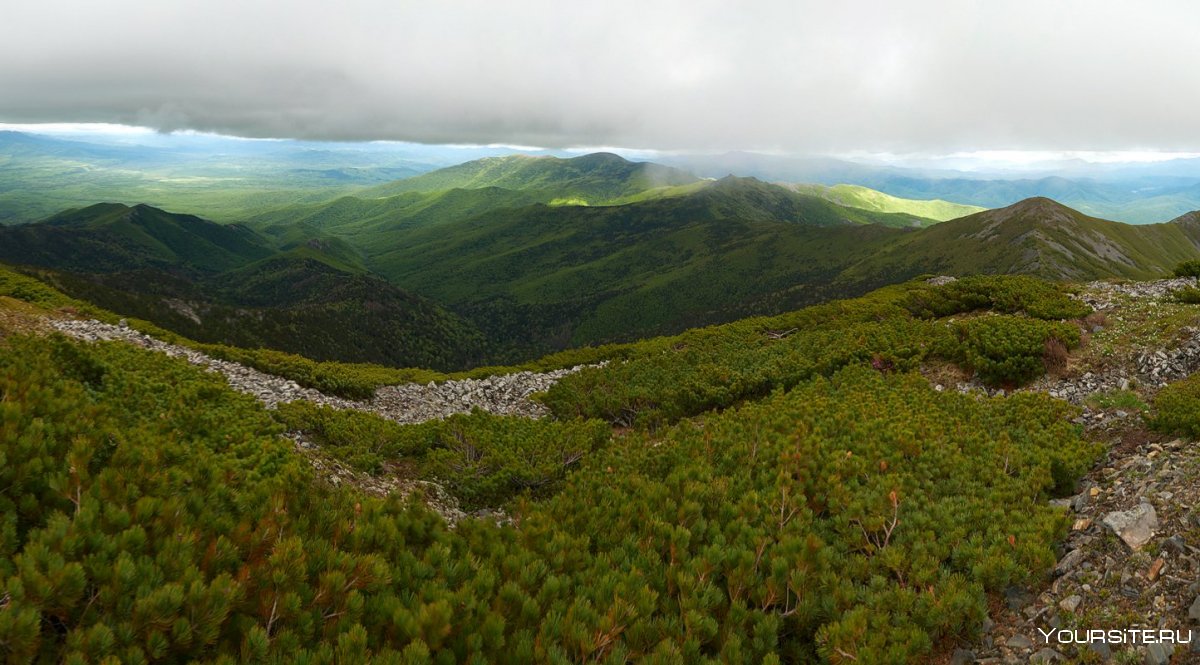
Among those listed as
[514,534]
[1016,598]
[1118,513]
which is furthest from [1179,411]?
[514,534]

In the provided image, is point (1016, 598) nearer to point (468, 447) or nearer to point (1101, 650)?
point (1101, 650)

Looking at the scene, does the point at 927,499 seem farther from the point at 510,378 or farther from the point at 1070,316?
the point at 510,378

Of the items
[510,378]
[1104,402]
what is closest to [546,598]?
[1104,402]

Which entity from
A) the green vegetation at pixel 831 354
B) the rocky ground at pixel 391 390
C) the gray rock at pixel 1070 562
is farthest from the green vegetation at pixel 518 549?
the green vegetation at pixel 831 354

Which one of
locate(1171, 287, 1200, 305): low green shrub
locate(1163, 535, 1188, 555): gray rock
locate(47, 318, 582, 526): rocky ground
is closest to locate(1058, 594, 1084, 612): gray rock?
locate(1163, 535, 1188, 555): gray rock

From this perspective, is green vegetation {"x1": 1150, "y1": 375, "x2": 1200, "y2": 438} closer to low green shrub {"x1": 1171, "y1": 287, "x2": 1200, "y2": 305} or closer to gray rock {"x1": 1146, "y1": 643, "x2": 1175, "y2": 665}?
gray rock {"x1": 1146, "y1": 643, "x2": 1175, "y2": 665}
